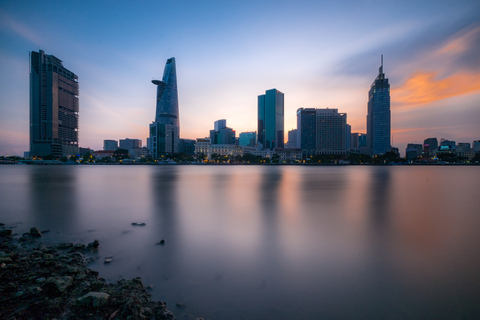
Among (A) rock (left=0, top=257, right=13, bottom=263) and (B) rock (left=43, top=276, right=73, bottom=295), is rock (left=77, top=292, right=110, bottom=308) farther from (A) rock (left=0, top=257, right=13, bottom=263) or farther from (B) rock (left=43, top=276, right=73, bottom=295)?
(A) rock (left=0, top=257, right=13, bottom=263)

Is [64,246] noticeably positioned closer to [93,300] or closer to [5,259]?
[5,259]

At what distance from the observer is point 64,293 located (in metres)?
5.29

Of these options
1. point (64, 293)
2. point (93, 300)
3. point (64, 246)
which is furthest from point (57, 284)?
point (64, 246)

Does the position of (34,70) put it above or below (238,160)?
above

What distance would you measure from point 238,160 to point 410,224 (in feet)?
587

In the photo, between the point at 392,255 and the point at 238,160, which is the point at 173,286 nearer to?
the point at 392,255

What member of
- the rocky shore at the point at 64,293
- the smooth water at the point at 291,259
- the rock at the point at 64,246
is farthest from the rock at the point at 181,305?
the rock at the point at 64,246

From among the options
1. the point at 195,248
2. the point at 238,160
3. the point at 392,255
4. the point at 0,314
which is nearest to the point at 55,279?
the point at 0,314

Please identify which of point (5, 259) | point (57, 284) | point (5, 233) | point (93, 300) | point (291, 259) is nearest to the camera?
point (93, 300)

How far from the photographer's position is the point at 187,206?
747 inches

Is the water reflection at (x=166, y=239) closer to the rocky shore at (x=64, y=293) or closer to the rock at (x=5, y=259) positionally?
the rocky shore at (x=64, y=293)

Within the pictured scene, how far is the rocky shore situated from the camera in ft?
14.9

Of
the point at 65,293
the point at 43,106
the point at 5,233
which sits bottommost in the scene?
the point at 5,233

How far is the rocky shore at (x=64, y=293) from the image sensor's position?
14.9 ft
